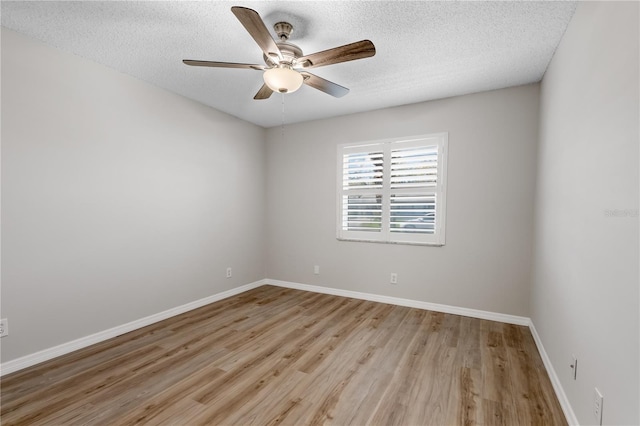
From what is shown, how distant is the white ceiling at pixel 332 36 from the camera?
1.95 meters

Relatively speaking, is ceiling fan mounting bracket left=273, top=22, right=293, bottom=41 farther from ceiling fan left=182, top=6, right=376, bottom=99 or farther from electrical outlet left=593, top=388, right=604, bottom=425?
electrical outlet left=593, top=388, right=604, bottom=425

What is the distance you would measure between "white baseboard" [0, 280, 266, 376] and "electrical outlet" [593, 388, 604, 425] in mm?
3562

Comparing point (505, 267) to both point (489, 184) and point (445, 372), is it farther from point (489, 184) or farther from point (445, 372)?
point (445, 372)

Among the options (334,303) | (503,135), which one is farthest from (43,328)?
(503,135)

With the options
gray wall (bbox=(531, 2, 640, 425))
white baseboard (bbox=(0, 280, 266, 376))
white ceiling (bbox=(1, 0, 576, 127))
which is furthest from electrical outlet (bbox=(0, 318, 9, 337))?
gray wall (bbox=(531, 2, 640, 425))

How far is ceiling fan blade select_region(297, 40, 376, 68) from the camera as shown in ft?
5.93

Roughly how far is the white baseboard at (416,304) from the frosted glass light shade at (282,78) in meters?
2.91

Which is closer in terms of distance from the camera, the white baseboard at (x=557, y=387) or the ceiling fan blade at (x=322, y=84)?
the white baseboard at (x=557, y=387)

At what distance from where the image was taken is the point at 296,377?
2150 millimetres

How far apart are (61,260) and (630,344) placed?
360cm

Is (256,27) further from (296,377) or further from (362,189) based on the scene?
(362,189)

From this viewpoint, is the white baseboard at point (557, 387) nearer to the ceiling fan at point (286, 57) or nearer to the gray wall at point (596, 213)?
the gray wall at point (596, 213)

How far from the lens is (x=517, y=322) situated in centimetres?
316

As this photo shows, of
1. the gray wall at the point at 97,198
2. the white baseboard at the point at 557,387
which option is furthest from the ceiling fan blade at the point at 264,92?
the white baseboard at the point at 557,387
